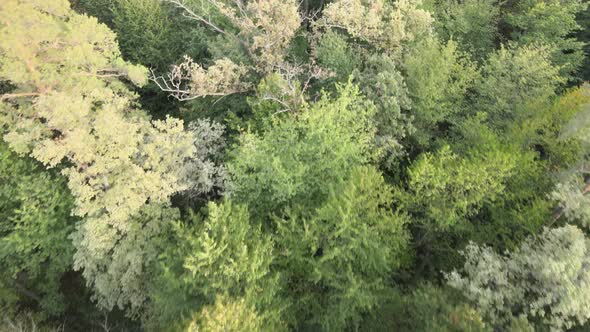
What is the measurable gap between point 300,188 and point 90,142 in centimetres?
976

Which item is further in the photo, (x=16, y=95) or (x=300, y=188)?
(x=300, y=188)

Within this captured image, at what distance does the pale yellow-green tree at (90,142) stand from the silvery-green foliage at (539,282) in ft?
43.4

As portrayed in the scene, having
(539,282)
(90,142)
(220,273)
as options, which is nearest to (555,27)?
(539,282)

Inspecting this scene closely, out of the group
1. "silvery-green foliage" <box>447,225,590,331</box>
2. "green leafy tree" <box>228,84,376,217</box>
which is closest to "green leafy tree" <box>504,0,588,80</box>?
"green leafy tree" <box>228,84,376,217</box>

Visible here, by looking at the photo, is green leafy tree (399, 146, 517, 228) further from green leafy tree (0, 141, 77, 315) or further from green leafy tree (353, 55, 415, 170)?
green leafy tree (0, 141, 77, 315)

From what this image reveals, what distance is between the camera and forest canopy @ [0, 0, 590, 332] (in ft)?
45.8

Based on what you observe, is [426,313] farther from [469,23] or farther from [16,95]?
[469,23]

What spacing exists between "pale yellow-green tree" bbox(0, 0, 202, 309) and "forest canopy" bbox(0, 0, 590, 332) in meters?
0.10

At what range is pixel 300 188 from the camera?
18062 mm

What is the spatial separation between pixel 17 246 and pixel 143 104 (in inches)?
546

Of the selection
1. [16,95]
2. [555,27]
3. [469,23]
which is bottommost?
[16,95]

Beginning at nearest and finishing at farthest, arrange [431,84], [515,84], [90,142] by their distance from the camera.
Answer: [90,142], [431,84], [515,84]

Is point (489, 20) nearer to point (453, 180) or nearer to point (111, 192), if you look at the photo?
point (453, 180)

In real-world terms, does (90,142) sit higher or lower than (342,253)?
lower
